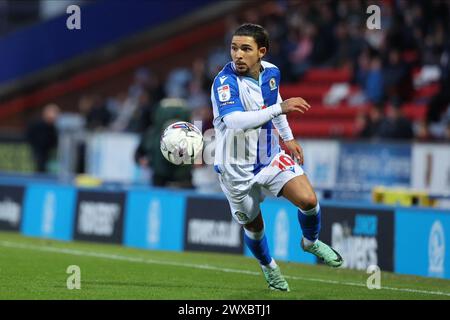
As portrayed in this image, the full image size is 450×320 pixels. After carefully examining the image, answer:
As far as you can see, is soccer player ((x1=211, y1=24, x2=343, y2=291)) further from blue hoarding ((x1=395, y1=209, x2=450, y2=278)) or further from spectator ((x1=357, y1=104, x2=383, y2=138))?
spectator ((x1=357, y1=104, x2=383, y2=138))

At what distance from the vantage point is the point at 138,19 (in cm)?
2933

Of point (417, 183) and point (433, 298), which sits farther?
point (417, 183)

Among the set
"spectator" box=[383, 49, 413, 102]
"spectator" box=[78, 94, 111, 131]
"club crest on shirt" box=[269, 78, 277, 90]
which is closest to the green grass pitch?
"club crest on shirt" box=[269, 78, 277, 90]

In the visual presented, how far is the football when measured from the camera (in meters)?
9.88

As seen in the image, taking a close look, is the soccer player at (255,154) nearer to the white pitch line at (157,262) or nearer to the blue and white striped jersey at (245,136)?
the blue and white striped jersey at (245,136)

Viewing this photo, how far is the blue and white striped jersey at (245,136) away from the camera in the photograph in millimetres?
9677

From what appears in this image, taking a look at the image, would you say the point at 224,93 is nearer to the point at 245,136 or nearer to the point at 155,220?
the point at 245,136

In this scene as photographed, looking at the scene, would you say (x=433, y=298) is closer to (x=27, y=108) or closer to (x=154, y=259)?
(x=154, y=259)

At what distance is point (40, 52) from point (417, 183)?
15468mm

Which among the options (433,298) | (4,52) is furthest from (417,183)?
(4,52)

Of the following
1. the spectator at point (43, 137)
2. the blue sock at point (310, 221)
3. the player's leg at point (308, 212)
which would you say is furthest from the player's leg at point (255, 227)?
the spectator at point (43, 137)

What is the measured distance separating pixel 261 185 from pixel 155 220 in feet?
23.9

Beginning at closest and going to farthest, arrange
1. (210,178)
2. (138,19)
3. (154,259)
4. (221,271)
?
1. (221,271)
2. (154,259)
3. (210,178)
4. (138,19)

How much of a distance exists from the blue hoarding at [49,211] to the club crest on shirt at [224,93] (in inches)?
366
